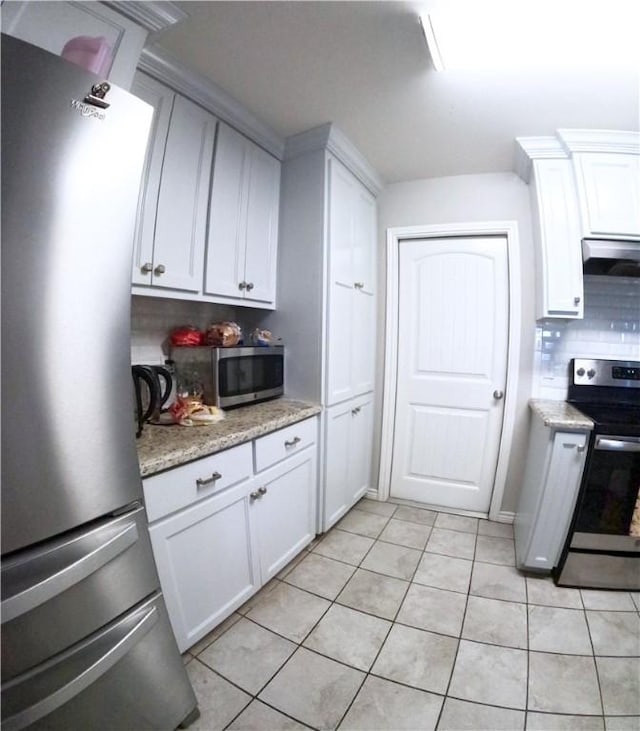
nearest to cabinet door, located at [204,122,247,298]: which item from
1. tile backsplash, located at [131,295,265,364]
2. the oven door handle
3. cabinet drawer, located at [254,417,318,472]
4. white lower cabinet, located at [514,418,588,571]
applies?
tile backsplash, located at [131,295,265,364]

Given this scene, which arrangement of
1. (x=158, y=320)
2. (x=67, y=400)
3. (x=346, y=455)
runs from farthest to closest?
1. (x=346, y=455)
2. (x=158, y=320)
3. (x=67, y=400)

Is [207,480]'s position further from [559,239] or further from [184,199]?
[559,239]

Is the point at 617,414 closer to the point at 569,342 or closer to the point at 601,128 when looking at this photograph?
the point at 569,342

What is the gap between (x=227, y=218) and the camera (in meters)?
1.49

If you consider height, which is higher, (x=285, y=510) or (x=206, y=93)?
(x=206, y=93)

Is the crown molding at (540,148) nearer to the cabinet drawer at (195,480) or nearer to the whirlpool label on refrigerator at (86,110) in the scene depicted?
the whirlpool label on refrigerator at (86,110)

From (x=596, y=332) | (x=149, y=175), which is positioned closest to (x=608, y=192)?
(x=596, y=332)

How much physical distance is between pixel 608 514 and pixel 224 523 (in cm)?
181

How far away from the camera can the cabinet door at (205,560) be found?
102cm

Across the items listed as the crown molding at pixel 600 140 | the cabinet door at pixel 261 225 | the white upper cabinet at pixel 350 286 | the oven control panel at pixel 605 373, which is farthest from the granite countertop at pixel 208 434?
the crown molding at pixel 600 140

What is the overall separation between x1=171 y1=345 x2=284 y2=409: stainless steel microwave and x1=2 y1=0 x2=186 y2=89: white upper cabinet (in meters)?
0.99

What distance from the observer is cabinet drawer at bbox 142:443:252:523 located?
96 cm

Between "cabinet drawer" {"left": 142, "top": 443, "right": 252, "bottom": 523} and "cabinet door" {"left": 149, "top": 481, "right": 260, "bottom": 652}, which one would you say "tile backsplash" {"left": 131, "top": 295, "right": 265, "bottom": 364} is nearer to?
"cabinet drawer" {"left": 142, "top": 443, "right": 252, "bottom": 523}

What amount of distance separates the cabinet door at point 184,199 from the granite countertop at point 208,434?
2.01 ft
